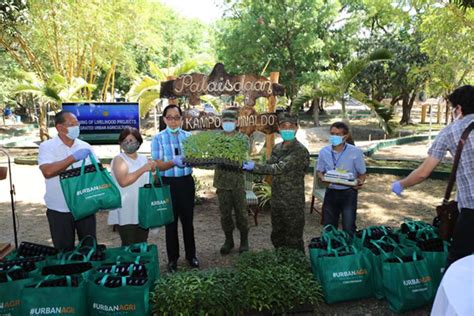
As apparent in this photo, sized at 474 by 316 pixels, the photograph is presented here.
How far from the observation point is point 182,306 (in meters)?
Result: 3.29

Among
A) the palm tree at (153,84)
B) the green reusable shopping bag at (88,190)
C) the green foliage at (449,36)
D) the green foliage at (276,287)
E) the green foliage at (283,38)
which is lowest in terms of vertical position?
the green foliage at (276,287)

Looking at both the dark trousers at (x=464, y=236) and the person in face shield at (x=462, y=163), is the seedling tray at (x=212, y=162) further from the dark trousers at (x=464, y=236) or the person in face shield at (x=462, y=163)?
the dark trousers at (x=464, y=236)

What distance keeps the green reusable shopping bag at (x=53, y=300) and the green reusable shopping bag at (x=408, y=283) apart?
2603 millimetres

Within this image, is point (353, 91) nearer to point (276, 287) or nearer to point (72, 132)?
point (276, 287)

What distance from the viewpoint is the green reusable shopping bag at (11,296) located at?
10.1 ft

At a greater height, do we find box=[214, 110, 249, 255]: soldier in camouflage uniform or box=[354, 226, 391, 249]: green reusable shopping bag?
box=[214, 110, 249, 255]: soldier in camouflage uniform

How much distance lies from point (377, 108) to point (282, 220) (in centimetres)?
685

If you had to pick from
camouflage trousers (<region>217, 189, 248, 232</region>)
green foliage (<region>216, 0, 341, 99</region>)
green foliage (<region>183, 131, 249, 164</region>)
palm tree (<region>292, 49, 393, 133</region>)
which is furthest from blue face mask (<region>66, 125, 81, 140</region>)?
green foliage (<region>216, 0, 341, 99</region>)

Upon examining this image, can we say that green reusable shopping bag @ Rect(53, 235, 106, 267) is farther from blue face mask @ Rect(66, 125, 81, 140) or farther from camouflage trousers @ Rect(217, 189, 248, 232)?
camouflage trousers @ Rect(217, 189, 248, 232)

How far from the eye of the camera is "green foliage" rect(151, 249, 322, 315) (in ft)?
10.8

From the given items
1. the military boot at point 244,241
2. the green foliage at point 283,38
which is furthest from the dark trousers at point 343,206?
the green foliage at point 283,38

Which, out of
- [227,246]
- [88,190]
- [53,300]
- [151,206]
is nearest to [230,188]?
[227,246]

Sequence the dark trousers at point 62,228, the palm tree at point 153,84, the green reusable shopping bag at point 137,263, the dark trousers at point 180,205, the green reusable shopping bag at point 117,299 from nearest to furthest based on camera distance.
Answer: the green reusable shopping bag at point 117,299 → the green reusable shopping bag at point 137,263 → the dark trousers at point 62,228 → the dark trousers at point 180,205 → the palm tree at point 153,84

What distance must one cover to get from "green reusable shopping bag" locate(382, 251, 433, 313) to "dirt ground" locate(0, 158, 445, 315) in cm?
19
